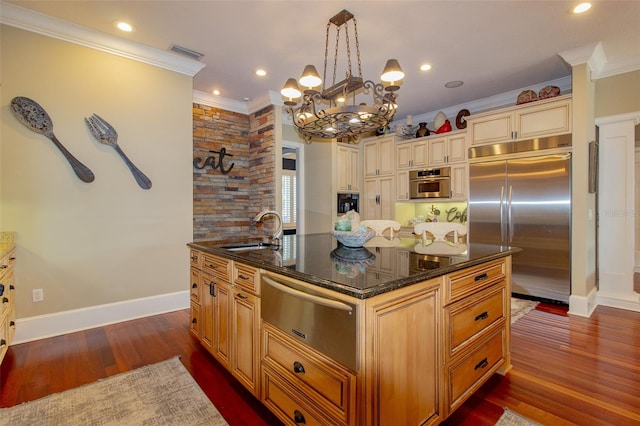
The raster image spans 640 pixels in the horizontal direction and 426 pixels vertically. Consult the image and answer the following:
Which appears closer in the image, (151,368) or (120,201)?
(151,368)

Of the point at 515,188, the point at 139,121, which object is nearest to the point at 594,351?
the point at 515,188

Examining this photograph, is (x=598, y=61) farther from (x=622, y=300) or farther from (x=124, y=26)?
(x=124, y=26)

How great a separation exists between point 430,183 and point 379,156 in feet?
3.66

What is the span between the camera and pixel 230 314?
1.96m

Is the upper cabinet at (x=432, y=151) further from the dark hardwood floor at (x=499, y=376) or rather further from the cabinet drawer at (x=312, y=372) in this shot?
the cabinet drawer at (x=312, y=372)

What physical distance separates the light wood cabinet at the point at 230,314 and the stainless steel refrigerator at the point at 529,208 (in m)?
3.62

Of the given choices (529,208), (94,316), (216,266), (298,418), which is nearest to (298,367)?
(298,418)

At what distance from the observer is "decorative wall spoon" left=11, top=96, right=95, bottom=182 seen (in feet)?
8.63

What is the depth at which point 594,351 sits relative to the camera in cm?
246

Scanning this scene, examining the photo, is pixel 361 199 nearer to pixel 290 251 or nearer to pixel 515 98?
pixel 515 98

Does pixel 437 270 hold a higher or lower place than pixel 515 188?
lower

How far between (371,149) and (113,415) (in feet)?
16.8

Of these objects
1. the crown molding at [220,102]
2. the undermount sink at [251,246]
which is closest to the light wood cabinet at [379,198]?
the crown molding at [220,102]

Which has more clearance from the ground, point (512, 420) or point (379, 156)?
point (379, 156)
